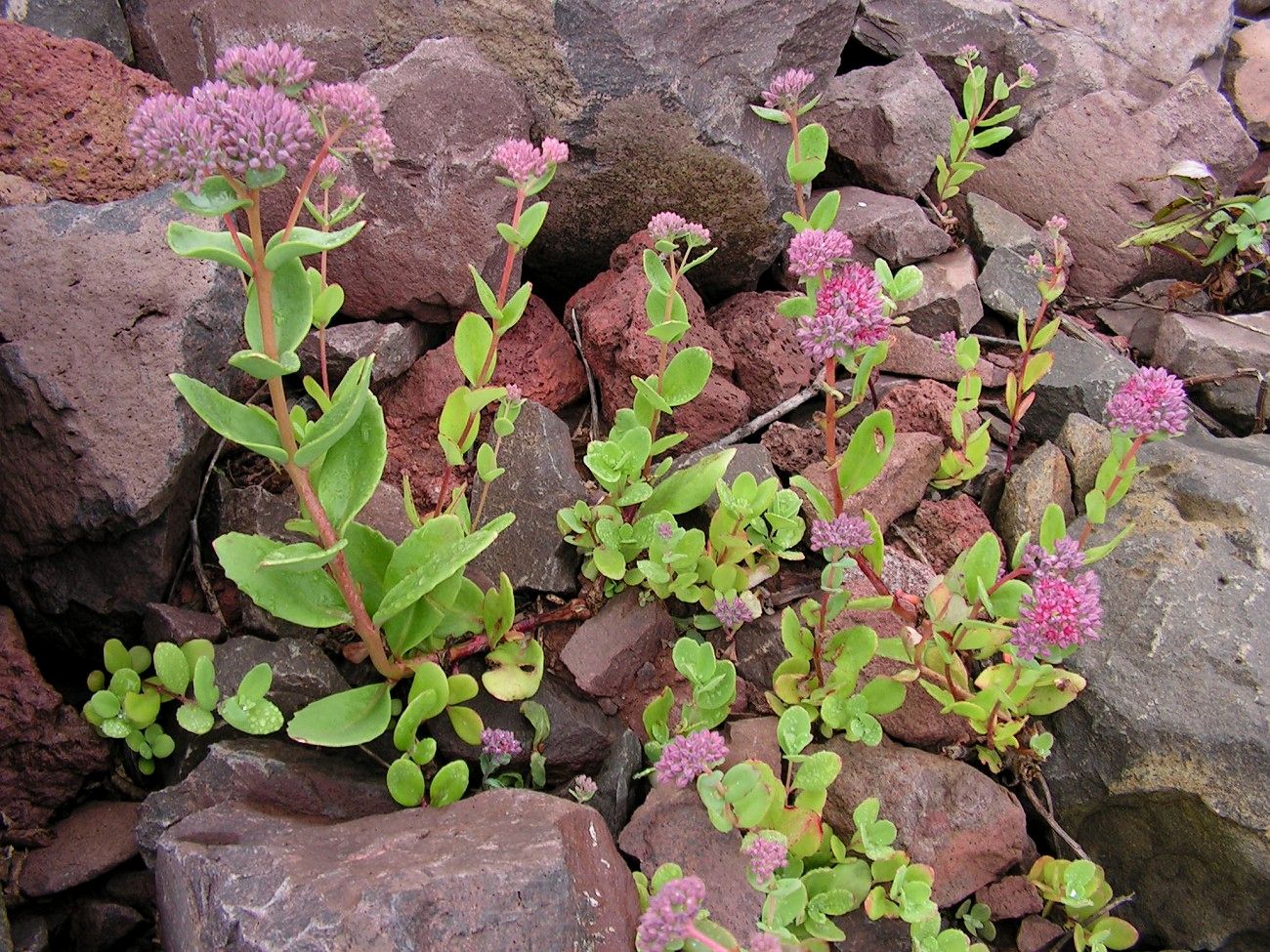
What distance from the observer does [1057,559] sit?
2.84 m

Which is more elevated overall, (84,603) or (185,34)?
(185,34)

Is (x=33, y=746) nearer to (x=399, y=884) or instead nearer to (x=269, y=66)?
(x=399, y=884)

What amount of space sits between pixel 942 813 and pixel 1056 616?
2.51ft

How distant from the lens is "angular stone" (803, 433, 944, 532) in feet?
11.9

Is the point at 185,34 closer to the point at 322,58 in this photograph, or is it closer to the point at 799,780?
the point at 322,58

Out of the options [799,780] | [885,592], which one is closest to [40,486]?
[799,780]

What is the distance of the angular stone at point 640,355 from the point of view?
3838mm

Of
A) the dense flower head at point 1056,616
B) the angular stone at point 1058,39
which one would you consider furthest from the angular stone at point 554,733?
the angular stone at point 1058,39

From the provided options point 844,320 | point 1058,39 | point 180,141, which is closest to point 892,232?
point 844,320

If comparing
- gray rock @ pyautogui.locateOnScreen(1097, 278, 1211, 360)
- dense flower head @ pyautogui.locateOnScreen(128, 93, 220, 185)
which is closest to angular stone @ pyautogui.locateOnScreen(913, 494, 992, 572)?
gray rock @ pyautogui.locateOnScreen(1097, 278, 1211, 360)

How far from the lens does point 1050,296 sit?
12.4ft

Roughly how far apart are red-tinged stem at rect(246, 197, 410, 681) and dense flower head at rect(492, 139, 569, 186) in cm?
81

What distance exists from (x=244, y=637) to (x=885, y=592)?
6.74 feet

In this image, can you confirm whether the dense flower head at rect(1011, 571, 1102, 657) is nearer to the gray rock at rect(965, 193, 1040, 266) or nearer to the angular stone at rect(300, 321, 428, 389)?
the angular stone at rect(300, 321, 428, 389)
